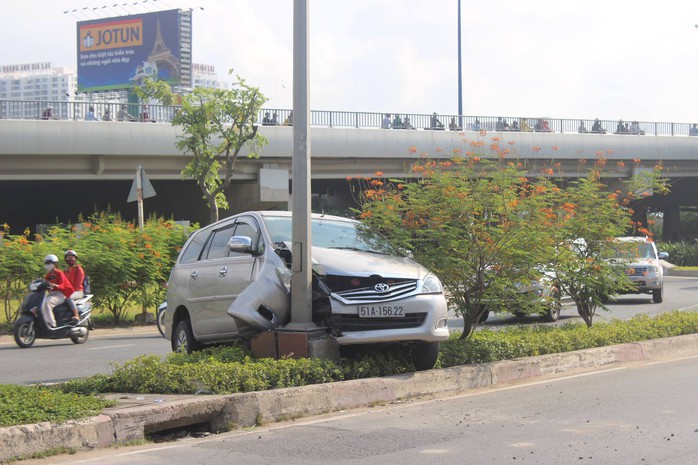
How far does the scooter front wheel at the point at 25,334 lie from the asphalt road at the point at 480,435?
9.39 metres

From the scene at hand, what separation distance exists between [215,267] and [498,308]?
3.49 meters

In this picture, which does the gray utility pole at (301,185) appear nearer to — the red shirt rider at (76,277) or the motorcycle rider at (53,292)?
the motorcycle rider at (53,292)

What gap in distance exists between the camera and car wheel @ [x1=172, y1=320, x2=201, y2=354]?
10977 mm

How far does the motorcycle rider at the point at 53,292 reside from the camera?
15930 mm

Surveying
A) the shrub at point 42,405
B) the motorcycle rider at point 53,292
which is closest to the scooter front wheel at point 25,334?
the motorcycle rider at point 53,292

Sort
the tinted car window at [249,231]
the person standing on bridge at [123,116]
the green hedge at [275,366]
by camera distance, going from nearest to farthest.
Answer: the green hedge at [275,366] < the tinted car window at [249,231] < the person standing on bridge at [123,116]

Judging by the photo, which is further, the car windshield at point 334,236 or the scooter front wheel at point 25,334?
the scooter front wheel at point 25,334

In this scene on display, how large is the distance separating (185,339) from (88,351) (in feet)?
16.4

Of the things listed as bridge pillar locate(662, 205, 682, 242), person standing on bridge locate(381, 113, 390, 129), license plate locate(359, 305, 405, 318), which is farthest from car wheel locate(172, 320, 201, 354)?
bridge pillar locate(662, 205, 682, 242)

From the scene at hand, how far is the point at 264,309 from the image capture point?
965cm

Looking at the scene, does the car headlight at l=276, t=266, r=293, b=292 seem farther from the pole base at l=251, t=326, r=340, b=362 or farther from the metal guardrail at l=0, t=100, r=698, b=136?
the metal guardrail at l=0, t=100, r=698, b=136

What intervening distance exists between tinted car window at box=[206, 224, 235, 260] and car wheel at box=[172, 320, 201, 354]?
90cm

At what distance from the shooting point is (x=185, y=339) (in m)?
11.1

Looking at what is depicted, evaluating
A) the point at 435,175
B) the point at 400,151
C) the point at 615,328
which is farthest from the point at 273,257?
the point at 400,151
